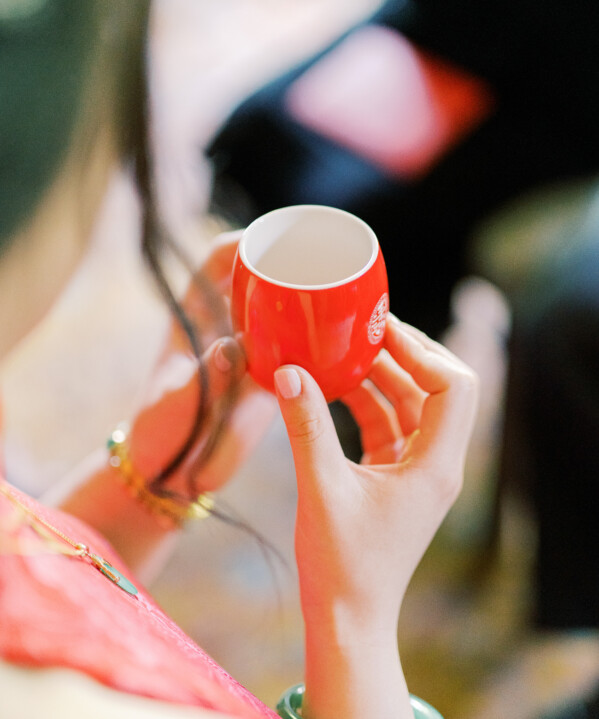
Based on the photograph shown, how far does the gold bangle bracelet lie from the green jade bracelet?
319 millimetres

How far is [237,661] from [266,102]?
3.53 ft

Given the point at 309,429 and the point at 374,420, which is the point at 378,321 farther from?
the point at 374,420

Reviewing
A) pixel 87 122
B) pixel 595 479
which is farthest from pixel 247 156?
pixel 595 479

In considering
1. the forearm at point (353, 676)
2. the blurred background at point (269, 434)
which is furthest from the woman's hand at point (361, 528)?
the blurred background at point (269, 434)

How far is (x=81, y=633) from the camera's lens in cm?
39

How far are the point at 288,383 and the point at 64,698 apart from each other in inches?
13.6

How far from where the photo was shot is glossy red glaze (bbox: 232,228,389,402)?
62 cm

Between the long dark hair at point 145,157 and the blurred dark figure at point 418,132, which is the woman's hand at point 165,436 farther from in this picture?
the blurred dark figure at point 418,132

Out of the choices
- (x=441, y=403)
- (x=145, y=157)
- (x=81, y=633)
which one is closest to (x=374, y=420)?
(x=441, y=403)

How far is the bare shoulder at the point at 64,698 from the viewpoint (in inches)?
13.7

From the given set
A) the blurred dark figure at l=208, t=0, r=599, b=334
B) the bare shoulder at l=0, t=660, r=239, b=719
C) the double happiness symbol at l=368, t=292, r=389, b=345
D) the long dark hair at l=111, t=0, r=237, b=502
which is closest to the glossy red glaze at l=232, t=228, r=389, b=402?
the double happiness symbol at l=368, t=292, r=389, b=345

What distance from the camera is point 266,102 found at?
4.34 ft

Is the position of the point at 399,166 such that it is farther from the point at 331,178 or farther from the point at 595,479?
the point at 595,479

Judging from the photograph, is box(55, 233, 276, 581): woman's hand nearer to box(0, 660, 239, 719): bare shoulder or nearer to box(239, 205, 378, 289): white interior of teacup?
box(239, 205, 378, 289): white interior of teacup
